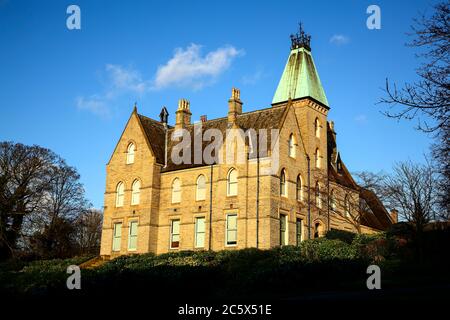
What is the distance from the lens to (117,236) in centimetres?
4356

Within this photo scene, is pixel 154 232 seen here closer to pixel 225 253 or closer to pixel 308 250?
pixel 225 253

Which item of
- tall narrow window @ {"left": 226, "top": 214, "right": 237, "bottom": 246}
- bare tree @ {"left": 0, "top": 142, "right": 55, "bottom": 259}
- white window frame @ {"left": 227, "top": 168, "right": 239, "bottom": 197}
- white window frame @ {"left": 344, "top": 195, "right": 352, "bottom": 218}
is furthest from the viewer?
bare tree @ {"left": 0, "top": 142, "right": 55, "bottom": 259}

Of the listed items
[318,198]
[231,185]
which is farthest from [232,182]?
[318,198]

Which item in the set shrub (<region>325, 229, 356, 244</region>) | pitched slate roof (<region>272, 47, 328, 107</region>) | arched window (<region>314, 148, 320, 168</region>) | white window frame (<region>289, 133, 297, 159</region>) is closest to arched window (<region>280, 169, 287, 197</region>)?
white window frame (<region>289, 133, 297, 159</region>)

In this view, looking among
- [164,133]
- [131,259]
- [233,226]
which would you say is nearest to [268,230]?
[233,226]

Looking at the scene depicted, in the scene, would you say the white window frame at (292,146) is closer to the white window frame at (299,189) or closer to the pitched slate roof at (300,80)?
the white window frame at (299,189)

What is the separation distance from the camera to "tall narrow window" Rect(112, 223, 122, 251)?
43.2 meters

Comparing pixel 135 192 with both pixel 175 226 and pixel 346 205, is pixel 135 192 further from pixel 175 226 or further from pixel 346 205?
pixel 346 205

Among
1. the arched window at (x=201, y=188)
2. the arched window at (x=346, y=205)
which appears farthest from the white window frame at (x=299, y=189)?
the arched window at (x=201, y=188)

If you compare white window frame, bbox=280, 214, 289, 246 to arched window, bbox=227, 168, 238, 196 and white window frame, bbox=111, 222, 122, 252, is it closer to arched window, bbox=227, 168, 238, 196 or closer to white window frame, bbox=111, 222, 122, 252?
arched window, bbox=227, 168, 238, 196

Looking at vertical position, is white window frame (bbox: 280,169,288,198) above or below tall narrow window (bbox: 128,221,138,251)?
above

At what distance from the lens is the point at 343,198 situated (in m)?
44.2

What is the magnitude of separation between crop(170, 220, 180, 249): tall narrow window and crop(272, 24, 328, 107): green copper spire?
12747 millimetres

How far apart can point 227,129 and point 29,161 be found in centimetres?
2269
